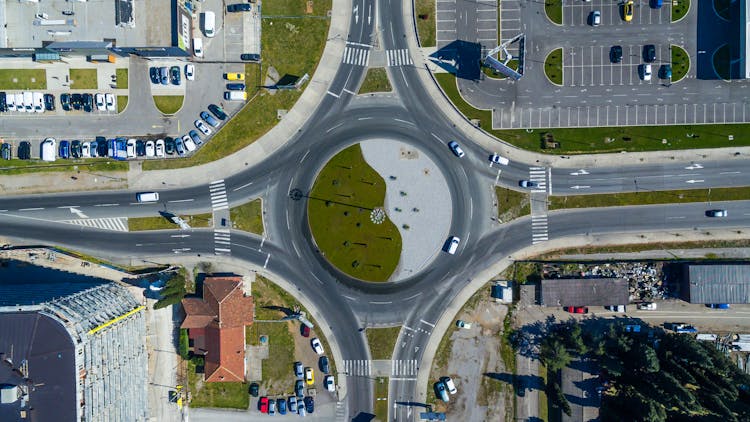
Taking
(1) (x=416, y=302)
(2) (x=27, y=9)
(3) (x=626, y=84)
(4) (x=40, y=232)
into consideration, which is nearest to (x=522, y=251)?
(1) (x=416, y=302)

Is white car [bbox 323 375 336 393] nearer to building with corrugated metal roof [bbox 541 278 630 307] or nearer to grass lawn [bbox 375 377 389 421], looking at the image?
grass lawn [bbox 375 377 389 421]

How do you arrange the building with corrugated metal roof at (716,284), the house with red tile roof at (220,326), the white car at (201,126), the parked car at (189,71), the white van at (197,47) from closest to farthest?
1. the building with corrugated metal roof at (716,284)
2. the house with red tile roof at (220,326)
3. the white van at (197,47)
4. the parked car at (189,71)
5. the white car at (201,126)

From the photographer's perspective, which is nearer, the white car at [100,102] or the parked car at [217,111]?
the white car at [100,102]

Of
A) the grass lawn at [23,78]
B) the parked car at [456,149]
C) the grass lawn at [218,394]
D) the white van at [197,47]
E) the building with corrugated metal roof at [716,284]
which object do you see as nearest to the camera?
the building with corrugated metal roof at [716,284]

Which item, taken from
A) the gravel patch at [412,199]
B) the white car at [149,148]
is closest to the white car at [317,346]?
the gravel patch at [412,199]

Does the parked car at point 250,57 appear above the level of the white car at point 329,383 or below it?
above

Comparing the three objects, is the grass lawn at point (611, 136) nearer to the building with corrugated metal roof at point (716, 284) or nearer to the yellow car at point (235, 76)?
the building with corrugated metal roof at point (716, 284)

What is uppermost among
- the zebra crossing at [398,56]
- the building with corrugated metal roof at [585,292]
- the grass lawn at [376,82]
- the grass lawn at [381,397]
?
the zebra crossing at [398,56]

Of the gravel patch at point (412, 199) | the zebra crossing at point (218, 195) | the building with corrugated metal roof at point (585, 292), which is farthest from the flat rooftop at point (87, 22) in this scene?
the building with corrugated metal roof at point (585, 292)
